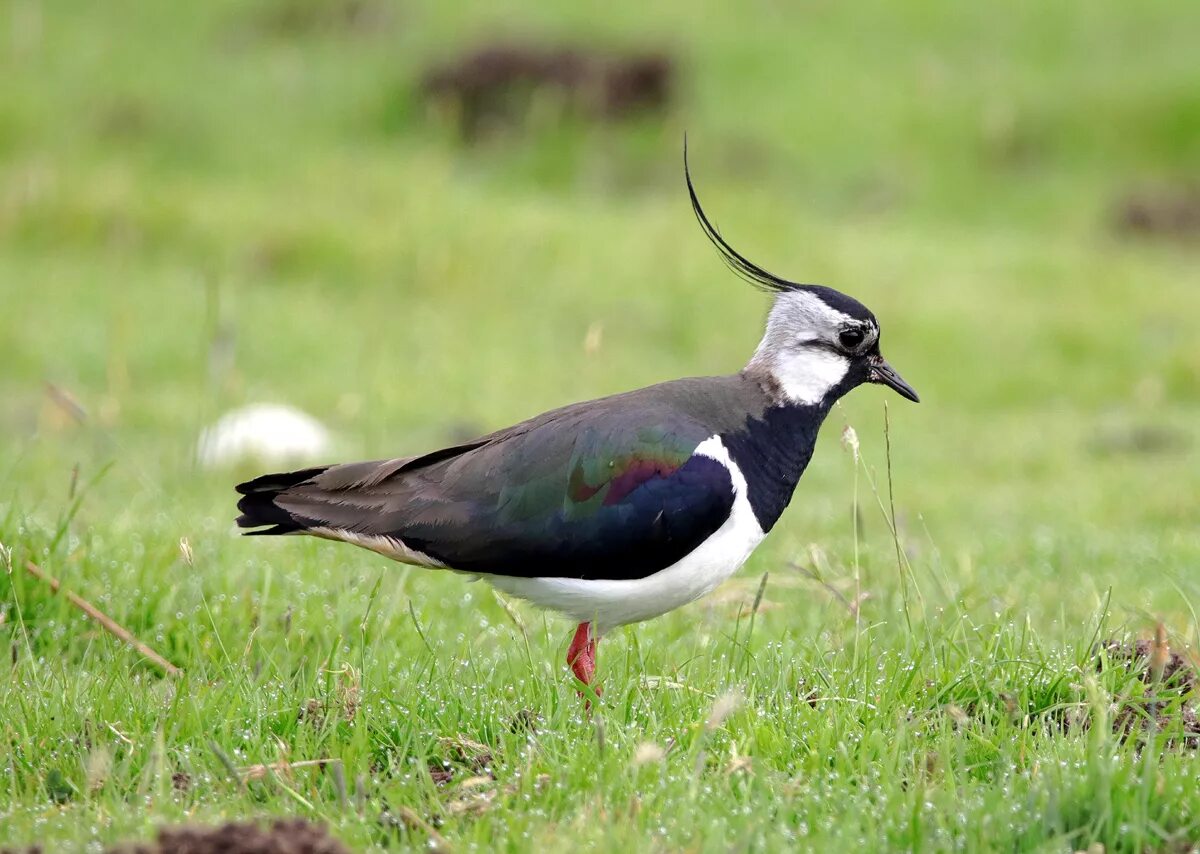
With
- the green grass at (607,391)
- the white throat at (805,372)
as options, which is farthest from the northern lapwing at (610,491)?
the green grass at (607,391)

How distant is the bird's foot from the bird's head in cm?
97

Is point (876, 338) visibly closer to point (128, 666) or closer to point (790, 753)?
point (790, 753)

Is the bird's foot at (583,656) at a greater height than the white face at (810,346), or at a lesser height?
lesser

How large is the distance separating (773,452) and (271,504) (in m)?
1.52

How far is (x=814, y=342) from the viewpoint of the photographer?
15.3ft

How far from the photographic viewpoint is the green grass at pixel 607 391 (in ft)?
11.4

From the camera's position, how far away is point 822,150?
17.7 m

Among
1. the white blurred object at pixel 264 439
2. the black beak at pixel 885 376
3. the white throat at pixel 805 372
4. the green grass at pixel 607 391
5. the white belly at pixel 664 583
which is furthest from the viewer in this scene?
the white blurred object at pixel 264 439

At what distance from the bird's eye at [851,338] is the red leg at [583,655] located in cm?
121

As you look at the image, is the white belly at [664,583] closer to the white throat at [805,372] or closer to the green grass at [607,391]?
the green grass at [607,391]

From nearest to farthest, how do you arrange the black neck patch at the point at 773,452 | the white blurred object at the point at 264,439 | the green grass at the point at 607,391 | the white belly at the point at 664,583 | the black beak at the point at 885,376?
1. the green grass at the point at 607,391
2. the white belly at the point at 664,583
3. the black neck patch at the point at 773,452
4. the black beak at the point at 885,376
5. the white blurred object at the point at 264,439

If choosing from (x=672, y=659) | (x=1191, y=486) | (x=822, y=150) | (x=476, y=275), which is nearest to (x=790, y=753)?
(x=672, y=659)

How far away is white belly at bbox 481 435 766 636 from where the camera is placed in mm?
4145

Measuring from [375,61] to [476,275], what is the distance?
674 cm
